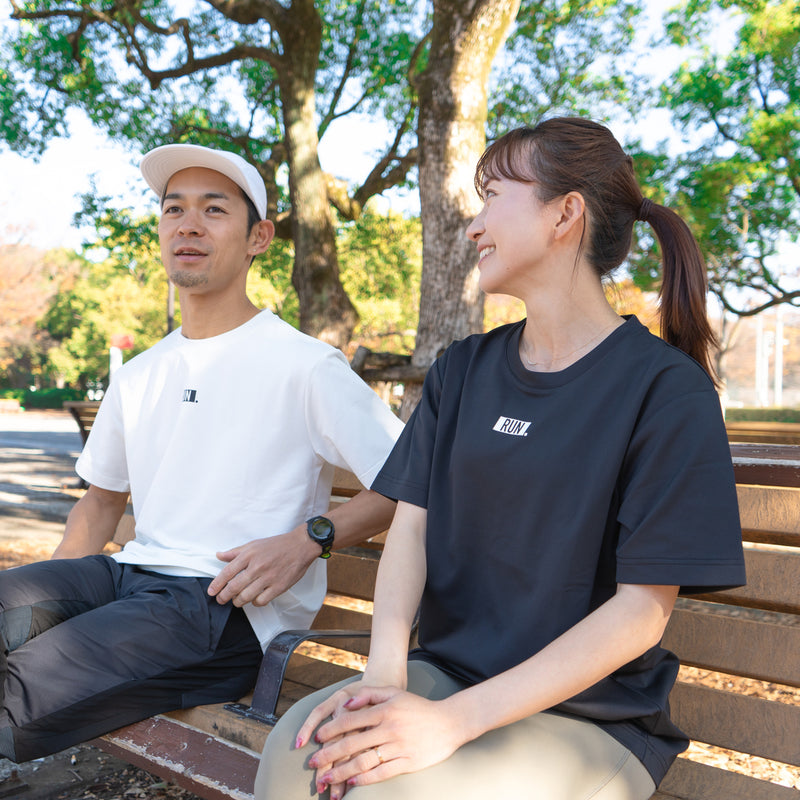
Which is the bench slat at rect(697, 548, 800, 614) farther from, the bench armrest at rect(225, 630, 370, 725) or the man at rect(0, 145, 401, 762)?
the bench armrest at rect(225, 630, 370, 725)

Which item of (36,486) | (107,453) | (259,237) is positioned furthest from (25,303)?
(259,237)

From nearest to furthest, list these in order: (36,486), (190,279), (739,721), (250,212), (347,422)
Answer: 1. (739,721)
2. (347,422)
3. (190,279)
4. (250,212)
5. (36,486)

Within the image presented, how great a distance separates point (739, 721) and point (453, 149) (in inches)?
193

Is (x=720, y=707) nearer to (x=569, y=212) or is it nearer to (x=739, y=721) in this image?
(x=739, y=721)

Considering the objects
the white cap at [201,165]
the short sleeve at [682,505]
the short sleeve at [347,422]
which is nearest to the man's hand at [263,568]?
the short sleeve at [347,422]

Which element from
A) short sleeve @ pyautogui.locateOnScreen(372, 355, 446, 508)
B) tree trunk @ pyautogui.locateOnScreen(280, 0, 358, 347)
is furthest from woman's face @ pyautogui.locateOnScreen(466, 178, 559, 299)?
tree trunk @ pyautogui.locateOnScreen(280, 0, 358, 347)

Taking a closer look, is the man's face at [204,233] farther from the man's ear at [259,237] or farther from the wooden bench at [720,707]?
the wooden bench at [720,707]

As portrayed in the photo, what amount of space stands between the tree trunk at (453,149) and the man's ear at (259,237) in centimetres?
346

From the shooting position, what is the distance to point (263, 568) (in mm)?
2529

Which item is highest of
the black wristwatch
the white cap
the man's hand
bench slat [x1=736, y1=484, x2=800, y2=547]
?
the white cap

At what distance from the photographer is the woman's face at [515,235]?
2033 mm

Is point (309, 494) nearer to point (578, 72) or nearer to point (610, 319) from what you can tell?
point (610, 319)

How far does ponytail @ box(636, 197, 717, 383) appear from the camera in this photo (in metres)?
2.04

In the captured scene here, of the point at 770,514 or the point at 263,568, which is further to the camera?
the point at 263,568
